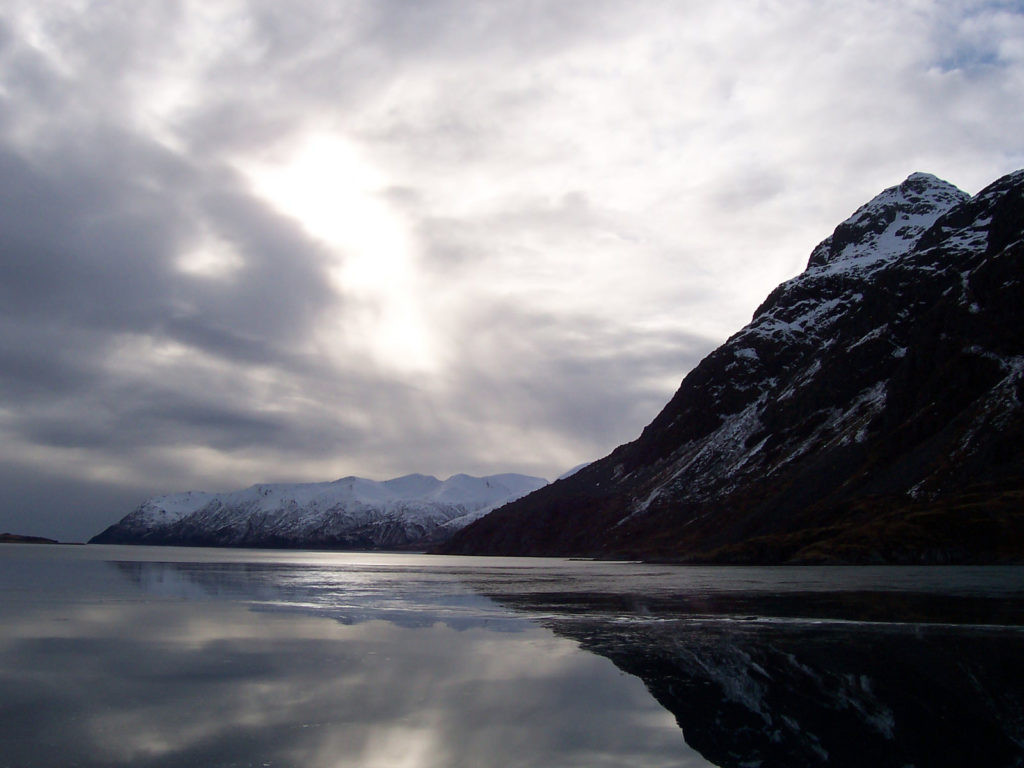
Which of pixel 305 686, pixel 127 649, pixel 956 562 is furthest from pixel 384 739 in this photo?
pixel 956 562

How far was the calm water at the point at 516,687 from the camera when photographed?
1833 centimetres

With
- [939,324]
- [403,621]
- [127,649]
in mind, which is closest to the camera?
[127,649]

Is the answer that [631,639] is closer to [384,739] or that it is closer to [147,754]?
[384,739]

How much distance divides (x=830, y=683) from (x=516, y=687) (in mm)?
9700

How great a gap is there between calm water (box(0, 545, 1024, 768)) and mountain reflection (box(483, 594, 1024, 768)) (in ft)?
0.30

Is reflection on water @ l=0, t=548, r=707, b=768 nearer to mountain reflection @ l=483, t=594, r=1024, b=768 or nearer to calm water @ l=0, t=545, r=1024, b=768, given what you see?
calm water @ l=0, t=545, r=1024, b=768

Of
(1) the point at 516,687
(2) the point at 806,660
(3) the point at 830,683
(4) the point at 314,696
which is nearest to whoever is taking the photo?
(4) the point at 314,696

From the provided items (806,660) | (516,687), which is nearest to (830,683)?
(806,660)

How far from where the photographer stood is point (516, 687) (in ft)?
83.5

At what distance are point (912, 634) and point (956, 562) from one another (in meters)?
84.1

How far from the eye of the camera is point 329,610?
5022 cm

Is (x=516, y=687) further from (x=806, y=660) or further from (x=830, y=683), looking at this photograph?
(x=806, y=660)

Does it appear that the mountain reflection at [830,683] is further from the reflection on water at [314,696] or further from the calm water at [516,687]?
the reflection on water at [314,696]

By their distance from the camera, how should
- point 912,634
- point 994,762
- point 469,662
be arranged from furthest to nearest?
point 912,634, point 469,662, point 994,762
